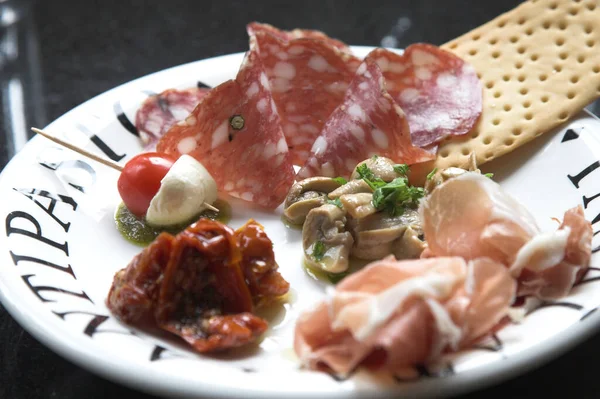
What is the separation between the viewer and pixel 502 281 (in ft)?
5.28

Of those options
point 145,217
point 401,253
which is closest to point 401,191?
point 401,253

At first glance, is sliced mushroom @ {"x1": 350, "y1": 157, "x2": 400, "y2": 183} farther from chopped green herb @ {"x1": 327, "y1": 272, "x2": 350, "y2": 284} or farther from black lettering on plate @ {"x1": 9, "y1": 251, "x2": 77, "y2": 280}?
black lettering on plate @ {"x1": 9, "y1": 251, "x2": 77, "y2": 280}

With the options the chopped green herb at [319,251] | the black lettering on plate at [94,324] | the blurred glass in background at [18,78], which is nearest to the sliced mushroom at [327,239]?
the chopped green herb at [319,251]

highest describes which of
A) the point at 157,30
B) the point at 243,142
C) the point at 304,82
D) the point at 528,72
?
the point at 528,72

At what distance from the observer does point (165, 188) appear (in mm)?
2236

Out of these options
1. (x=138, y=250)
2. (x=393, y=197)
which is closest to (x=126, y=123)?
(x=138, y=250)

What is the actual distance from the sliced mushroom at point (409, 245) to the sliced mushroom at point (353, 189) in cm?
21

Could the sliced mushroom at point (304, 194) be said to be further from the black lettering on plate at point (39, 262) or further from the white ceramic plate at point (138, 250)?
the black lettering on plate at point (39, 262)

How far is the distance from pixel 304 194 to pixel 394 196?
34cm

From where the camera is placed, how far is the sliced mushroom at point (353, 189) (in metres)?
2.20

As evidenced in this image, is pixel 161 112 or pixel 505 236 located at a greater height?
pixel 505 236

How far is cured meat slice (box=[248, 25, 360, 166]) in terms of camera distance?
2.62 metres

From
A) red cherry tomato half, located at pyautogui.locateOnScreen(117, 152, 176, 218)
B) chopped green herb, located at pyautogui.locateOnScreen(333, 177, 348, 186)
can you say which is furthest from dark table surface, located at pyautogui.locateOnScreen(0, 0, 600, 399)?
chopped green herb, located at pyautogui.locateOnScreen(333, 177, 348, 186)

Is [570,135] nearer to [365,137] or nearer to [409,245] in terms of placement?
[365,137]
